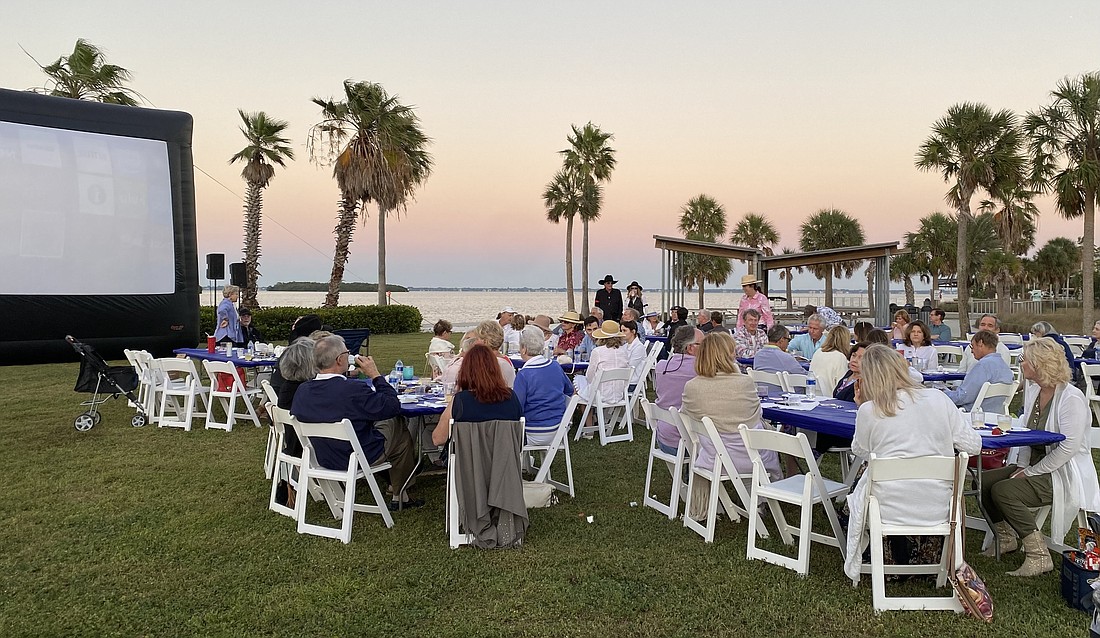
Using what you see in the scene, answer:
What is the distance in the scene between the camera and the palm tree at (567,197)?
94.5ft

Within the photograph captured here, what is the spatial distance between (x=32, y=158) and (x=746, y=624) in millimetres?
5572

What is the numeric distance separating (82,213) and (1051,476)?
664cm

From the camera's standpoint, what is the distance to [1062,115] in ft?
57.8

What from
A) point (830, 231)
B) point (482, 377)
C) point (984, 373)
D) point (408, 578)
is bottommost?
point (408, 578)

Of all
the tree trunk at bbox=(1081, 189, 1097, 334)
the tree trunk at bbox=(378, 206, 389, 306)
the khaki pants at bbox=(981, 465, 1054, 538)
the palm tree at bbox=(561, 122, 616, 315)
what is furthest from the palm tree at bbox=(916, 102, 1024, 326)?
Result: the khaki pants at bbox=(981, 465, 1054, 538)

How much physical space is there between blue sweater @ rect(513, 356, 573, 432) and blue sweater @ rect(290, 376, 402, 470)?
0.89m

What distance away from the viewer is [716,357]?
4254 millimetres

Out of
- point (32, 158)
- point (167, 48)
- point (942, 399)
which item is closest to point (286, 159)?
point (167, 48)

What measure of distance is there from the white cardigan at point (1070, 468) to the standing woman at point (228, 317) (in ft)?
32.0

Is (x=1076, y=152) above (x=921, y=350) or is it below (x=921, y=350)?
above

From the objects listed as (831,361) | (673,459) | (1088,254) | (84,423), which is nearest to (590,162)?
(1088,254)

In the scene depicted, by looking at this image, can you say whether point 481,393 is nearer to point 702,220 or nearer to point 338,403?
point 338,403

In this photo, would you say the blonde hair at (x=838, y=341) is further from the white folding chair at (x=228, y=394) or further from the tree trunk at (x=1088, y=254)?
the tree trunk at (x=1088, y=254)

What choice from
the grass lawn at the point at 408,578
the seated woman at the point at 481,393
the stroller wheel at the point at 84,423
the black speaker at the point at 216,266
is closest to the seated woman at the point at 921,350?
the grass lawn at the point at 408,578
